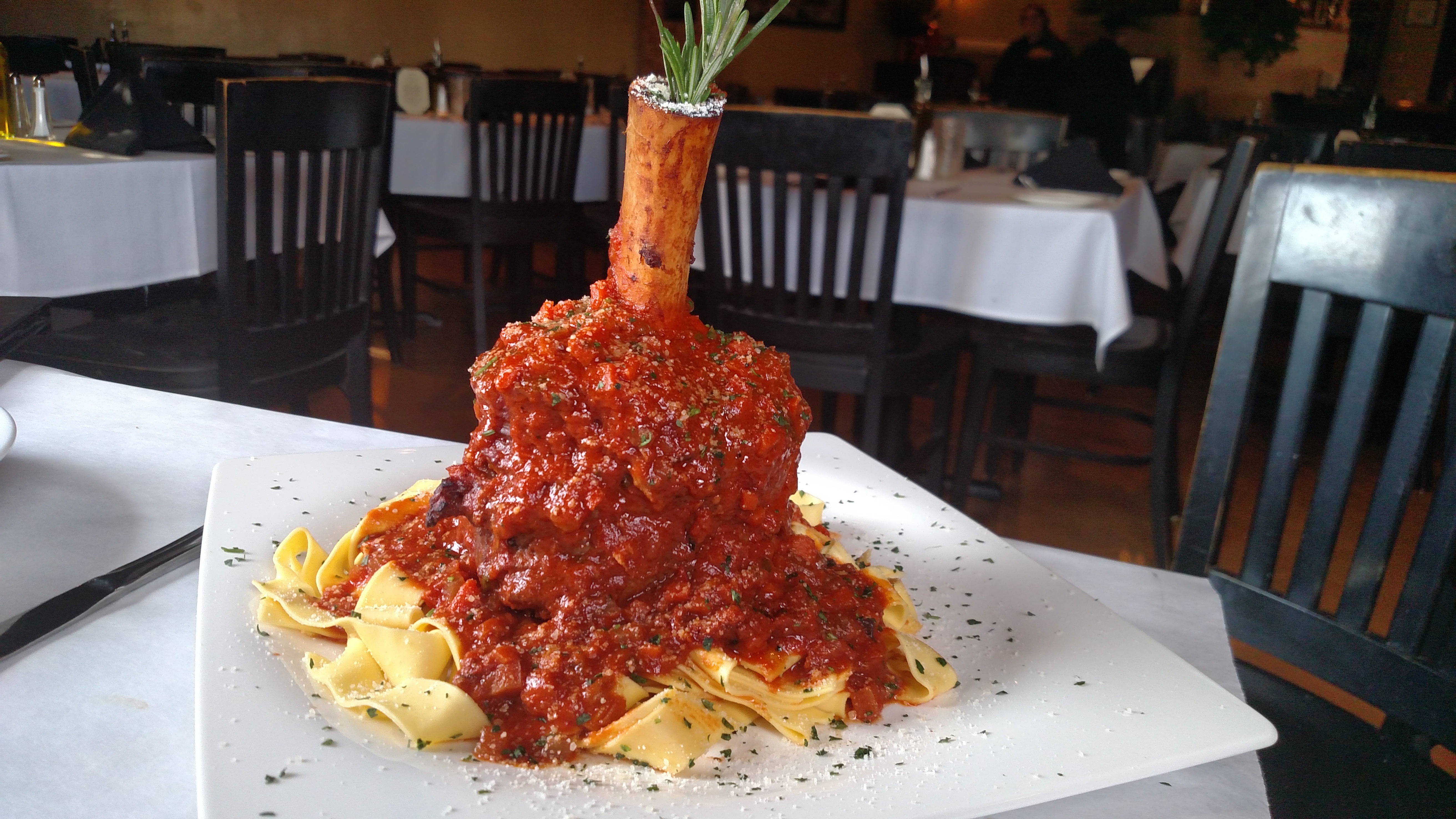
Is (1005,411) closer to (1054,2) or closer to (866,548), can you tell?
(866,548)

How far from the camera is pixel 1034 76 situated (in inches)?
408

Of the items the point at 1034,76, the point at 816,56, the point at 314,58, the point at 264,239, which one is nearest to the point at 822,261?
the point at 264,239

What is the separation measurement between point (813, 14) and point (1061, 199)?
41.0 feet

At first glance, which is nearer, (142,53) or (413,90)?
(413,90)

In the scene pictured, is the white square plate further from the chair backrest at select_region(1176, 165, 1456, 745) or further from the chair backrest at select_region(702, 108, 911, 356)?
the chair backrest at select_region(702, 108, 911, 356)

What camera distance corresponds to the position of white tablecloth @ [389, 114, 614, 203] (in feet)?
18.2

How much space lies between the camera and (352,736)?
0.81 m

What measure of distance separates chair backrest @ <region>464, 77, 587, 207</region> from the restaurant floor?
758mm

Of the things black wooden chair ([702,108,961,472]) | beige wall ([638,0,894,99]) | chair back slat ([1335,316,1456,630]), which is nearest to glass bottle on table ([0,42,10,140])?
black wooden chair ([702,108,961,472])

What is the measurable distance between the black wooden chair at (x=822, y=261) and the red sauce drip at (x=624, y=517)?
6.76 ft

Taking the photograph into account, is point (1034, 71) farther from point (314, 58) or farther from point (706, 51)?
point (706, 51)

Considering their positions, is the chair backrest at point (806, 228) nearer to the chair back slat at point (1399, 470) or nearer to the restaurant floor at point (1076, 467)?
the restaurant floor at point (1076, 467)

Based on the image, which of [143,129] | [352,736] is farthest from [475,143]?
[352,736]

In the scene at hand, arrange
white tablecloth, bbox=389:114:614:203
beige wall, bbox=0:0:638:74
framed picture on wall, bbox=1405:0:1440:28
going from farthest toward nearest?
framed picture on wall, bbox=1405:0:1440:28, beige wall, bbox=0:0:638:74, white tablecloth, bbox=389:114:614:203
